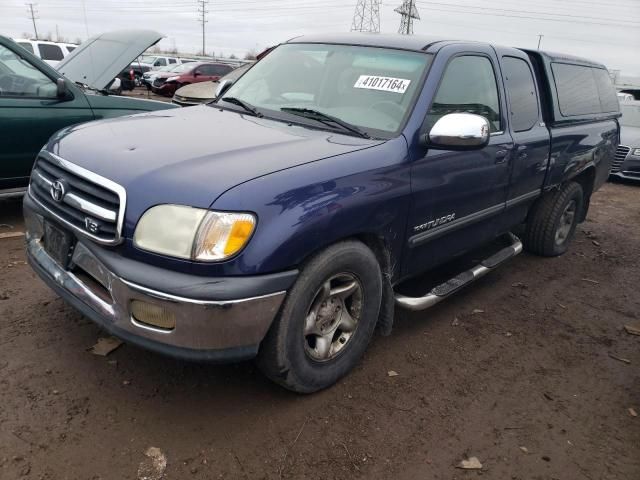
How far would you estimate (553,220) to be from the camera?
5043mm

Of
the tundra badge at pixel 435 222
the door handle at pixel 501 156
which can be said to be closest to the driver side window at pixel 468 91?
the door handle at pixel 501 156

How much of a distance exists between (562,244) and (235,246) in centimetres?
440

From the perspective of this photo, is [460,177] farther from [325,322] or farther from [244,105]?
[244,105]

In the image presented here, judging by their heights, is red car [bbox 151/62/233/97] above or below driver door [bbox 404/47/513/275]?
below

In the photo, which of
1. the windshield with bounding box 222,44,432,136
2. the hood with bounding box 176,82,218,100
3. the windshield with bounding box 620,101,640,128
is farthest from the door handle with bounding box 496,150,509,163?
the windshield with bounding box 620,101,640,128

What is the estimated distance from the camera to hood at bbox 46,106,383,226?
7.34 ft

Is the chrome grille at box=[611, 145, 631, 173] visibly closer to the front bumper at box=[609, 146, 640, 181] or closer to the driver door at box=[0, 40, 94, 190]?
the front bumper at box=[609, 146, 640, 181]

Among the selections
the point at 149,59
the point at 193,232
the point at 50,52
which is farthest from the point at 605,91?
the point at 149,59

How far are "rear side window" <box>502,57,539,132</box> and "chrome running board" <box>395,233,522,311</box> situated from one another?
0.98m

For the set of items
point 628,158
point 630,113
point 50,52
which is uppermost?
point 630,113

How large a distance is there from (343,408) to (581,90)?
4075 mm

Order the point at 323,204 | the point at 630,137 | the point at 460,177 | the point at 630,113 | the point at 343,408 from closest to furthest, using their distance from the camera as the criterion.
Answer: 1. the point at 323,204
2. the point at 343,408
3. the point at 460,177
4. the point at 630,137
5. the point at 630,113

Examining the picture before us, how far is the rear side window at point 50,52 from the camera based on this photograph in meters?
15.9

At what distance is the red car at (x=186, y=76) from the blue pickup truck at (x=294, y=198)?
18.3 m
